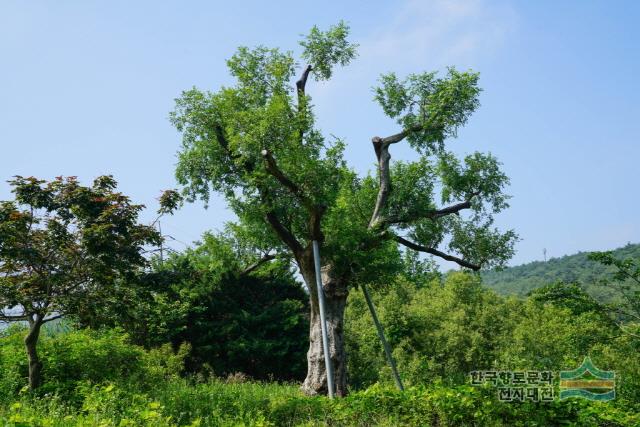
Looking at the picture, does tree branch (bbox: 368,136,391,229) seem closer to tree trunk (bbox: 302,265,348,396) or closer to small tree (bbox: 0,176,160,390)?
tree trunk (bbox: 302,265,348,396)

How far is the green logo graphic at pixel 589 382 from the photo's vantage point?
1025 centimetres

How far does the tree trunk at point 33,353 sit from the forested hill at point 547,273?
66006 mm

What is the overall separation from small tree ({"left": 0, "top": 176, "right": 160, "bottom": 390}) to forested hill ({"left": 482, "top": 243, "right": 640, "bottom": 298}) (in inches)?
2581

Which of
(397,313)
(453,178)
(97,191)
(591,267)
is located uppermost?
(591,267)

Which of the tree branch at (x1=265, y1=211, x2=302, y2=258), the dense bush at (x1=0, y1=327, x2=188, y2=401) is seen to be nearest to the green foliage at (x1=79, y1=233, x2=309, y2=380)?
the tree branch at (x1=265, y1=211, x2=302, y2=258)

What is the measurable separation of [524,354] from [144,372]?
14314mm

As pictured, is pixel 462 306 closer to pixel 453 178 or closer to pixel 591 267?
pixel 453 178

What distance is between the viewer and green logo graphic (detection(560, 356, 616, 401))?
10.2m

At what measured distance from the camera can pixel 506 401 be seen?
26.8 ft

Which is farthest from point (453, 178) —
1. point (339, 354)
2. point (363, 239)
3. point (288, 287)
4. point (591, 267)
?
point (591, 267)

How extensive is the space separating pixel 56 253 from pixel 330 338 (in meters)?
6.48

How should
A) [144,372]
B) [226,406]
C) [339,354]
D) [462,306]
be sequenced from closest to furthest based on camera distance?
[226,406] → [144,372] → [339,354] → [462,306]

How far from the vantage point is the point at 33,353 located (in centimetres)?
1049

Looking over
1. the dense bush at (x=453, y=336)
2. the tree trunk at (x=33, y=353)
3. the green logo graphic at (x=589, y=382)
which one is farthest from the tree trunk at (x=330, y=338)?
the tree trunk at (x=33, y=353)
